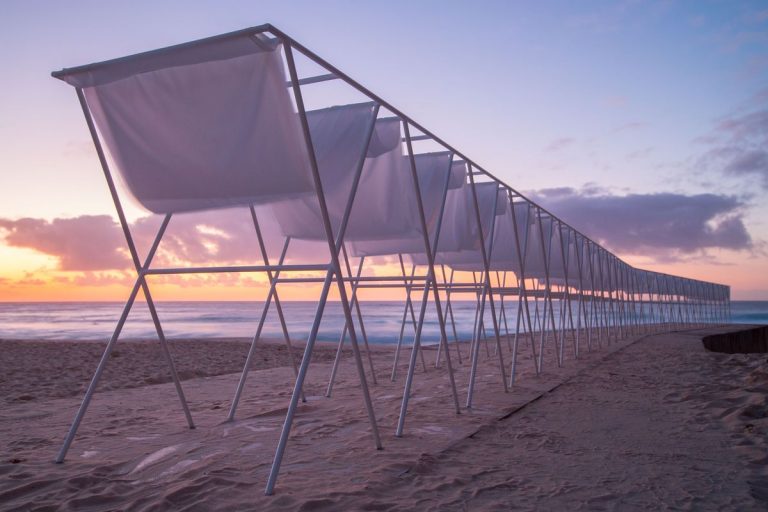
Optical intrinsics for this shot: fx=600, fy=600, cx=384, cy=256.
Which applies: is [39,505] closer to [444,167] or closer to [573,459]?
[573,459]

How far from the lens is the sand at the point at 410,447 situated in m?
2.90

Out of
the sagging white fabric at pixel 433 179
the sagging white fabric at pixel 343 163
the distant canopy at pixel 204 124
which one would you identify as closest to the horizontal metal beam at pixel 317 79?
the sagging white fabric at pixel 343 163

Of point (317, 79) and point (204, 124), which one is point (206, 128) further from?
point (317, 79)

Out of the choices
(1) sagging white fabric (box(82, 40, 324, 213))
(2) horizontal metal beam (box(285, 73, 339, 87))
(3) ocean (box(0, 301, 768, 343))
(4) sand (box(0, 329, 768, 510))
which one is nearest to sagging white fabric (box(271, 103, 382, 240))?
(2) horizontal metal beam (box(285, 73, 339, 87))

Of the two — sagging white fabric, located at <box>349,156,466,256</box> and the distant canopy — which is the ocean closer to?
sagging white fabric, located at <box>349,156,466,256</box>

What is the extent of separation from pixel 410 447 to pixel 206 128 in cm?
235

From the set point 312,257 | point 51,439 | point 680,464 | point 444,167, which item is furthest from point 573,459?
point 312,257

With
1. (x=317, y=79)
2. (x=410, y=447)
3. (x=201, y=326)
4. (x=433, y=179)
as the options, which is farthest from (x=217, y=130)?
(x=201, y=326)

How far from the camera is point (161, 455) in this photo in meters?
3.72

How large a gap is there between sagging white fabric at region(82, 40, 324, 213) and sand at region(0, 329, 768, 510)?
1.59 m

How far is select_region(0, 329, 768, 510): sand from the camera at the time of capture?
9.52 feet

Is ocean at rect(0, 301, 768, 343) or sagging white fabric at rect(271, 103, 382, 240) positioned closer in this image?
sagging white fabric at rect(271, 103, 382, 240)

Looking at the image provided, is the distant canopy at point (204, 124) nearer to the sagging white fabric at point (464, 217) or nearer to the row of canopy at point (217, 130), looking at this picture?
the row of canopy at point (217, 130)

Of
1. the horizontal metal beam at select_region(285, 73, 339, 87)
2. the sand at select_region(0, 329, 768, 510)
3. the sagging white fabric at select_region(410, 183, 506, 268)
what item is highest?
the horizontal metal beam at select_region(285, 73, 339, 87)
